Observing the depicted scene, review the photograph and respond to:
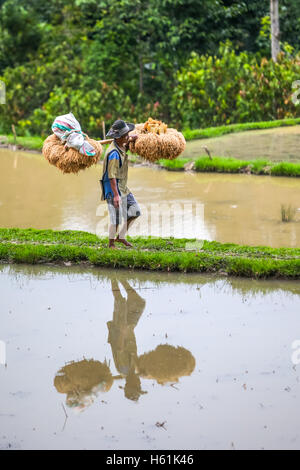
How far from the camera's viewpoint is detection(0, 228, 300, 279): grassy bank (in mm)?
7402

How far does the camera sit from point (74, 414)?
14.8 feet

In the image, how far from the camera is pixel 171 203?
1139cm

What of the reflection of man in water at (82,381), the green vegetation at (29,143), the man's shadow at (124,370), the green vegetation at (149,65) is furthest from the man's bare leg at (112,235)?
the green vegetation at (149,65)

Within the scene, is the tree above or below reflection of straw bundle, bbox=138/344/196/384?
above

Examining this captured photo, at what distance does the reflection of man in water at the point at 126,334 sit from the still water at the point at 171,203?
2.42 meters

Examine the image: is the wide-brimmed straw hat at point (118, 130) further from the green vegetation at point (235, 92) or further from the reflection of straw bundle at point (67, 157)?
the green vegetation at point (235, 92)

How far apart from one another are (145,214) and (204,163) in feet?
13.3

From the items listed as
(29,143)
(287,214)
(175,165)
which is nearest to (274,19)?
(29,143)

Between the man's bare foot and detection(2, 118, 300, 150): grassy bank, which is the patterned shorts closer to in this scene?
the man's bare foot

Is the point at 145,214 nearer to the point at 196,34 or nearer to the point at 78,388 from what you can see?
the point at 78,388

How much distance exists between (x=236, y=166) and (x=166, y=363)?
9250 millimetres

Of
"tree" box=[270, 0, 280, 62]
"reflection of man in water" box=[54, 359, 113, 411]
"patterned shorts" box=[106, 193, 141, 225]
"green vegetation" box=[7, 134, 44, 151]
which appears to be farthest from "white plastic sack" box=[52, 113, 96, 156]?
"tree" box=[270, 0, 280, 62]

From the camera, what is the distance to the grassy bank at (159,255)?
24.3 ft

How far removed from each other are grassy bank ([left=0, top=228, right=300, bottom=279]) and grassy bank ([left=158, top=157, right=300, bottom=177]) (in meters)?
5.23
